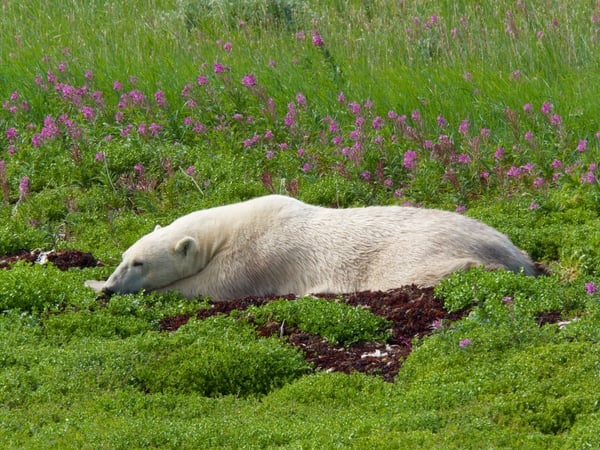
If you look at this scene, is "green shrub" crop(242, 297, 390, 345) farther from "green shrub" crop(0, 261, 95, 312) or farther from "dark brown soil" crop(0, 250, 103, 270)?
"dark brown soil" crop(0, 250, 103, 270)

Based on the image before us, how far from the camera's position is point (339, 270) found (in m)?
8.02

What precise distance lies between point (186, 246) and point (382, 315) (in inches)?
82.5

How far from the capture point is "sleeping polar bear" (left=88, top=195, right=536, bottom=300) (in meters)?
7.70

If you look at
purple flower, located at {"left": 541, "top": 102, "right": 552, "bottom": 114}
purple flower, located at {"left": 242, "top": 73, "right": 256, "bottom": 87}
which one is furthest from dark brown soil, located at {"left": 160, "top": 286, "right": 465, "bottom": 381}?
purple flower, located at {"left": 242, "top": 73, "right": 256, "bottom": 87}

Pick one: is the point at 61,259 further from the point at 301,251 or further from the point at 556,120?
the point at 556,120

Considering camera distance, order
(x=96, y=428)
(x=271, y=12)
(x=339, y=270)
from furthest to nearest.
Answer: (x=271, y=12)
(x=339, y=270)
(x=96, y=428)

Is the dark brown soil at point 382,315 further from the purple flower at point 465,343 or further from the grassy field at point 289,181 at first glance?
the purple flower at point 465,343

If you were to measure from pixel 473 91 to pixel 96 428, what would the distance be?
7937 millimetres

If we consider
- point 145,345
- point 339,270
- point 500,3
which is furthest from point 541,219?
point 500,3

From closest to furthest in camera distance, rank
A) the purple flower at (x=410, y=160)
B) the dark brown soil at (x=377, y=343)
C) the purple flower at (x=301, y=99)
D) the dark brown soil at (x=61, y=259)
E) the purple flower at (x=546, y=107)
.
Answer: the dark brown soil at (x=377, y=343) < the dark brown soil at (x=61, y=259) < the purple flower at (x=410, y=160) < the purple flower at (x=546, y=107) < the purple flower at (x=301, y=99)

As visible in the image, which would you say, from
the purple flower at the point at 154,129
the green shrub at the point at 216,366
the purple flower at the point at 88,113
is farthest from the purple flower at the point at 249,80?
the green shrub at the point at 216,366

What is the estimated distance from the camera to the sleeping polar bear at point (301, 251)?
303 inches

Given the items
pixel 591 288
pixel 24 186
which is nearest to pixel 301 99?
pixel 24 186

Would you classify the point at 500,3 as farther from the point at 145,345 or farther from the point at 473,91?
the point at 145,345
